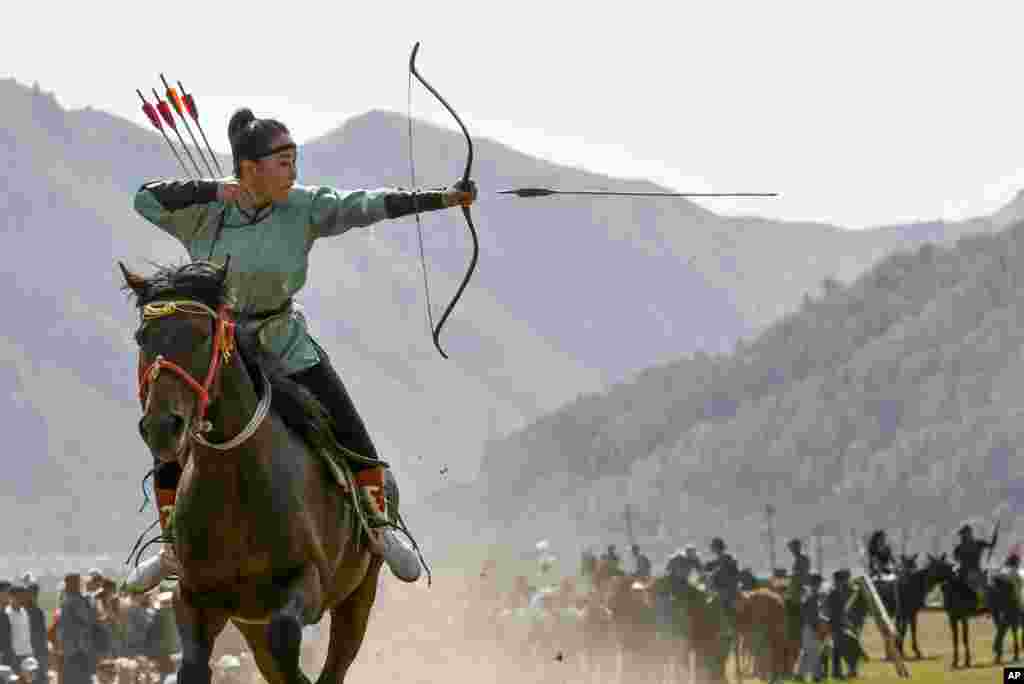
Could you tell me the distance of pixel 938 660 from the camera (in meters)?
44.9

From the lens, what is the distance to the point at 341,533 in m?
13.4

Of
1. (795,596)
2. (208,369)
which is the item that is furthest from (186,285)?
(795,596)

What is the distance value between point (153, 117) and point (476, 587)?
115ft

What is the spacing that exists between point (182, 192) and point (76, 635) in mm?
16318

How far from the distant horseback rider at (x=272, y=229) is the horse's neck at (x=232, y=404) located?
78cm

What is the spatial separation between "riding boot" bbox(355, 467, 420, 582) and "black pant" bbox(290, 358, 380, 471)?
0.09 meters

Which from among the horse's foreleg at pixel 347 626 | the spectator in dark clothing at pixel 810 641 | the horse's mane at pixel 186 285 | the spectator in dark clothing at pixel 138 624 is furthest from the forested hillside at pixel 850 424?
the horse's mane at pixel 186 285

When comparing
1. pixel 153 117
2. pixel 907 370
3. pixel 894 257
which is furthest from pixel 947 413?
pixel 153 117

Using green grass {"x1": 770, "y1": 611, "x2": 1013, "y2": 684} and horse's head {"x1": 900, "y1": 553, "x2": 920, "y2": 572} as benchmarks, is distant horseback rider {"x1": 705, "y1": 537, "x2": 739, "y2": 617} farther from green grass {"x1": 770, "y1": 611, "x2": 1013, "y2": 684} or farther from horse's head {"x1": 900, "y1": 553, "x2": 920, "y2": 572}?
horse's head {"x1": 900, "y1": 553, "x2": 920, "y2": 572}

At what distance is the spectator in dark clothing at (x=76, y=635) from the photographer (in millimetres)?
28797

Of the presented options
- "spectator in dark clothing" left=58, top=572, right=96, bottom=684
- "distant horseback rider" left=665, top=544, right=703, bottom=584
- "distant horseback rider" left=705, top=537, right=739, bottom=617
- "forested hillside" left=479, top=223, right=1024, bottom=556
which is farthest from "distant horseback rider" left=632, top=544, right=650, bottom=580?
"forested hillside" left=479, top=223, right=1024, bottom=556

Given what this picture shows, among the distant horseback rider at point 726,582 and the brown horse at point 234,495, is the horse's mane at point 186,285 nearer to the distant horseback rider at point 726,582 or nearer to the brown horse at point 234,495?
the brown horse at point 234,495

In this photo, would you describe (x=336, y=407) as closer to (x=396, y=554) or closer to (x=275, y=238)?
(x=396, y=554)

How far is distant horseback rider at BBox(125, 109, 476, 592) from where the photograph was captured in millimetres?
13406
